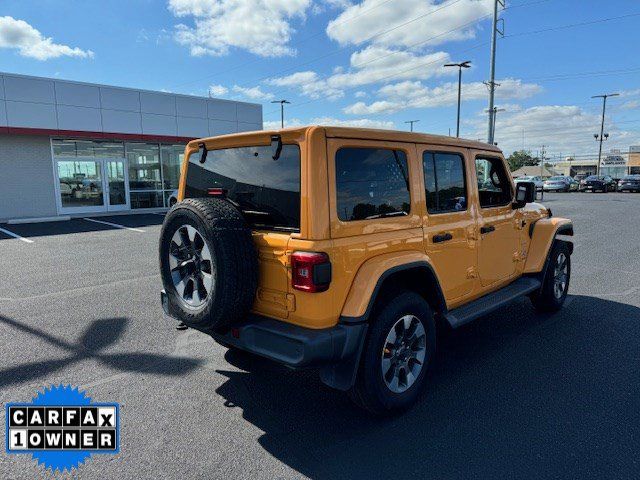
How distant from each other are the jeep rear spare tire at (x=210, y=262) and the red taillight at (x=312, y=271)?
359mm

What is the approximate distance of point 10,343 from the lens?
443 cm

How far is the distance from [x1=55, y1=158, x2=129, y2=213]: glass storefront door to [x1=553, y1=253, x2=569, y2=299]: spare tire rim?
57.0ft

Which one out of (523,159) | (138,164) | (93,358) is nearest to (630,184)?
(138,164)

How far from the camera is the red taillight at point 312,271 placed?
2676mm

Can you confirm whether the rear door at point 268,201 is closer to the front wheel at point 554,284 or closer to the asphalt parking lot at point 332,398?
the asphalt parking lot at point 332,398

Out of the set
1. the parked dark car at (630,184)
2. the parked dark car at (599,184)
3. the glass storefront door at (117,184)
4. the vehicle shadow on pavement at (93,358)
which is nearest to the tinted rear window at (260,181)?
the vehicle shadow on pavement at (93,358)

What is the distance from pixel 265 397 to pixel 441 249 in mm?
1804

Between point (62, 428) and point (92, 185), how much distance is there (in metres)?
17.0

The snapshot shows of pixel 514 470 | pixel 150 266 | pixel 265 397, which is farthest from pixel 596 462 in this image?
pixel 150 266

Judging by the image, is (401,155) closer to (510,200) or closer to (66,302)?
(510,200)

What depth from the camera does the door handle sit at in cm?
347

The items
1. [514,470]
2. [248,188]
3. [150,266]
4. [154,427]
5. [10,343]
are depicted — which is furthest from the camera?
[150,266]

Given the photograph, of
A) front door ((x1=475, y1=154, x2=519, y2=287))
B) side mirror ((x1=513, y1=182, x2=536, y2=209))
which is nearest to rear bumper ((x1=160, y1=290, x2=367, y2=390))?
front door ((x1=475, y1=154, x2=519, y2=287))

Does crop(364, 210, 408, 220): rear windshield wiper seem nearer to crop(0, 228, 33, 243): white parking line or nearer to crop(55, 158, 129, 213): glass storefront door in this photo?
crop(0, 228, 33, 243): white parking line
